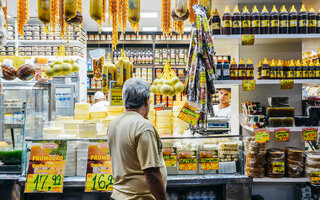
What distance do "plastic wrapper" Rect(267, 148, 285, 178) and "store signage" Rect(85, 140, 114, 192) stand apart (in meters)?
1.51

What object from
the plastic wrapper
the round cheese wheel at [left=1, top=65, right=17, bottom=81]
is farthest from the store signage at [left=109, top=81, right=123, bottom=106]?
the plastic wrapper

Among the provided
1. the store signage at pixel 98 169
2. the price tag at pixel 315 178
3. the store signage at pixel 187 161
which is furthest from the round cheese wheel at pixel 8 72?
the price tag at pixel 315 178

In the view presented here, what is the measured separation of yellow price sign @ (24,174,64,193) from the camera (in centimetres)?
225

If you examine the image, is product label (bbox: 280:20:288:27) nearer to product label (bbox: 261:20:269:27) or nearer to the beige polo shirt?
product label (bbox: 261:20:269:27)

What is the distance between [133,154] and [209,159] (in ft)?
3.19

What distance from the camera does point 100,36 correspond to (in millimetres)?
7715

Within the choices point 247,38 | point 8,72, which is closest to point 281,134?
point 247,38

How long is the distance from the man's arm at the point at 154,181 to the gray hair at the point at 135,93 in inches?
15.9

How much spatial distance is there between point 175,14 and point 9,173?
81.7 inches

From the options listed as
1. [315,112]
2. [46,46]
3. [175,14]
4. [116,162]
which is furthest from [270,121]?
[46,46]

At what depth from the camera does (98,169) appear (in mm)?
2289

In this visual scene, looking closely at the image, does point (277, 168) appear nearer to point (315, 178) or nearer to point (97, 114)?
point (315, 178)

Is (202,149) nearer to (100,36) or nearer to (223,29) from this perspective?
(223,29)

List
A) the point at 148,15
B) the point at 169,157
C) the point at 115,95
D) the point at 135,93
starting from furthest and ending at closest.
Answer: the point at 148,15
the point at 115,95
the point at 169,157
the point at 135,93
